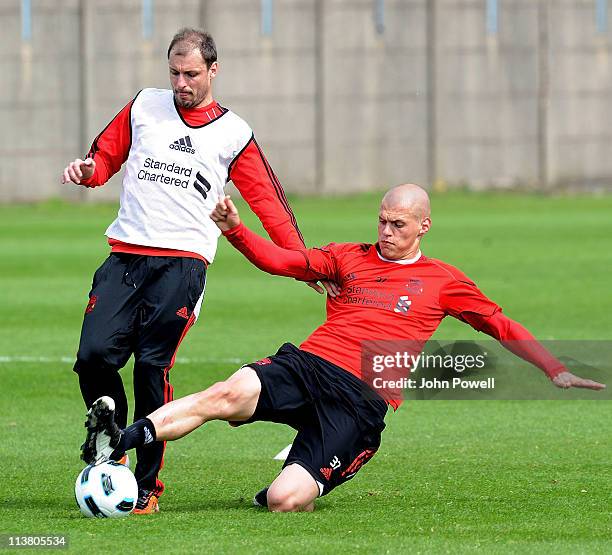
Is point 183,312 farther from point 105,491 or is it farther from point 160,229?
point 105,491

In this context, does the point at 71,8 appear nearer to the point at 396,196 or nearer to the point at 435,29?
the point at 435,29

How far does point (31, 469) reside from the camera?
8.19 metres

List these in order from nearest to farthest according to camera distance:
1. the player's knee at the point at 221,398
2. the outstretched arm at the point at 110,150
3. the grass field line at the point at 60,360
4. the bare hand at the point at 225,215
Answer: the player's knee at the point at 221,398, the bare hand at the point at 225,215, the outstretched arm at the point at 110,150, the grass field line at the point at 60,360

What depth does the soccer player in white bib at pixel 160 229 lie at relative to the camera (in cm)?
728

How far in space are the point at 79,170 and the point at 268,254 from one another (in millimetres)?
1108

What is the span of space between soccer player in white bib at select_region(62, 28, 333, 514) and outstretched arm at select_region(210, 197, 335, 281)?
134 millimetres

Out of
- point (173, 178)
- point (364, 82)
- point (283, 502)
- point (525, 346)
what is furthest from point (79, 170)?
point (364, 82)

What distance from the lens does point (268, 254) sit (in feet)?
23.9

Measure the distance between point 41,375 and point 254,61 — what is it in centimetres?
2645

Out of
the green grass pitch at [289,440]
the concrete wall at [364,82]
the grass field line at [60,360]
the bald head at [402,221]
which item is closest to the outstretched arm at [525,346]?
the bald head at [402,221]

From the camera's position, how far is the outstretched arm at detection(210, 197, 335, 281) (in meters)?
6.97

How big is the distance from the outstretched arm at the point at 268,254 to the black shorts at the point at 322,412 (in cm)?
41

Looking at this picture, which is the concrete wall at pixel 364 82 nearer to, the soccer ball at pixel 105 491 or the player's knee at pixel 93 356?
the player's knee at pixel 93 356

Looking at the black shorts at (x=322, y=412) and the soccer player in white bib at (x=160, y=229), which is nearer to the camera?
the black shorts at (x=322, y=412)
